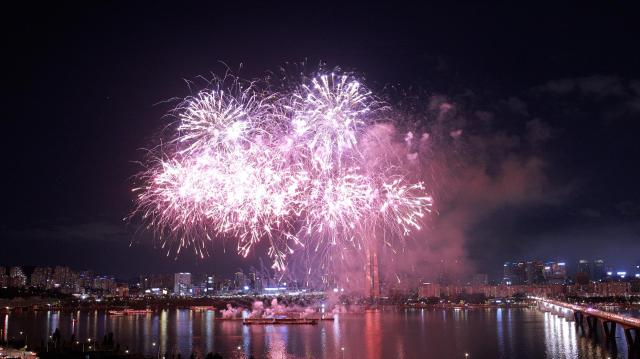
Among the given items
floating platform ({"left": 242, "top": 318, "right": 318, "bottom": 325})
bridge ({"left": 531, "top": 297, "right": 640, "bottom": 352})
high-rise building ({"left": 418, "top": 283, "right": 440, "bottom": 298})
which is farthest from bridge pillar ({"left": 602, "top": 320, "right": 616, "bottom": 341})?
high-rise building ({"left": 418, "top": 283, "right": 440, "bottom": 298})

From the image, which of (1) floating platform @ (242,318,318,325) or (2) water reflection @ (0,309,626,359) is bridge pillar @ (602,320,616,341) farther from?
(1) floating platform @ (242,318,318,325)

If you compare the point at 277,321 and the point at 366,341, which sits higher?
the point at 366,341

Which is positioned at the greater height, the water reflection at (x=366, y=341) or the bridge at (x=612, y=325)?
the bridge at (x=612, y=325)

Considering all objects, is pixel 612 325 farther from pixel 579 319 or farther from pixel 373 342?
pixel 373 342

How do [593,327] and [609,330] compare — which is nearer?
[609,330]

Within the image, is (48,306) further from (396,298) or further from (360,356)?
(360,356)

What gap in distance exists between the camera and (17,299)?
9775cm

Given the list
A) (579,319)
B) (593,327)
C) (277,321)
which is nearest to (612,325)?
(593,327)

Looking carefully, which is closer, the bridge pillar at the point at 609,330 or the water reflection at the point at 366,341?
the water reflection at the point at 366,341

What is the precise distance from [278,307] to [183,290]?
94410 mm

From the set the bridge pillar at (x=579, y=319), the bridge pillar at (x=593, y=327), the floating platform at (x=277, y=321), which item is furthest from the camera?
the floating platform at (x=277, y=321)

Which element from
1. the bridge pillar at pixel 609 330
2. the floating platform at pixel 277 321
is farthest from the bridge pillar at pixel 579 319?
the floating platform at pixel 277 321

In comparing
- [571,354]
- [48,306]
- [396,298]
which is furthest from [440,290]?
[571,354]

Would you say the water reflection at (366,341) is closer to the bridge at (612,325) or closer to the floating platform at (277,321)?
the bridge at (612,325)
